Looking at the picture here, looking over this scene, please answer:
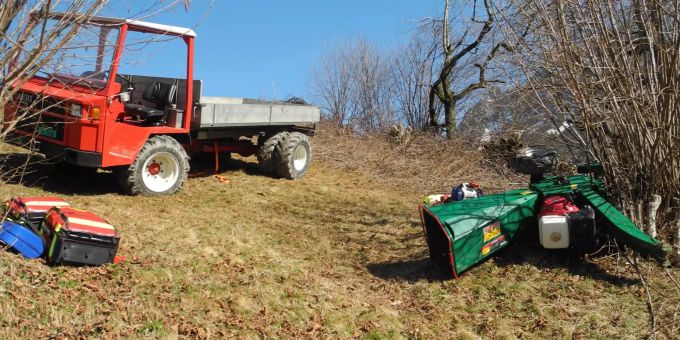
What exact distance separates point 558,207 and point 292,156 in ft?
16.2

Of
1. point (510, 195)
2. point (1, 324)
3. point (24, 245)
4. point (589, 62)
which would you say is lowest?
point (1, 324)

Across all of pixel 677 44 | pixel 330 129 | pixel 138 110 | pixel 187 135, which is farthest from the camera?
pixel 330 129

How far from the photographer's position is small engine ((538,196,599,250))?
496 centimetres

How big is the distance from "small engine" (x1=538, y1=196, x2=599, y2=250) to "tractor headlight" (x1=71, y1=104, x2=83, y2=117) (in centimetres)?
488

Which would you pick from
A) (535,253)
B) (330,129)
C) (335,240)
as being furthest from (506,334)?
(330,129)

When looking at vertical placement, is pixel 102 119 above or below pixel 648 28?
below

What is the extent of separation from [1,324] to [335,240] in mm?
3512

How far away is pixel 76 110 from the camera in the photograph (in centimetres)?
631

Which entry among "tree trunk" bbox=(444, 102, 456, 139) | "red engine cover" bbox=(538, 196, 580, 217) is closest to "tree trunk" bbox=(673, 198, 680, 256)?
"red engine cover" bbox=(538, 196, 580, 217)

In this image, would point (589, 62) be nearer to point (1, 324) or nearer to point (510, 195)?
point (510, 195)

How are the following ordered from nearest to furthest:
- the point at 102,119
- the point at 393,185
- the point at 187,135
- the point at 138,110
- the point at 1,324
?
the point at 1,324
the point at 102,119
the point at 138,110
the point at 187,135
the point at 393,185

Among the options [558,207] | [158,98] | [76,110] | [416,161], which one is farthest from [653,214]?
[416,161]

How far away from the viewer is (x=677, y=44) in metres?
4.84

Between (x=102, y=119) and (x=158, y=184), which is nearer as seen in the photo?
(x=102, y=119)
